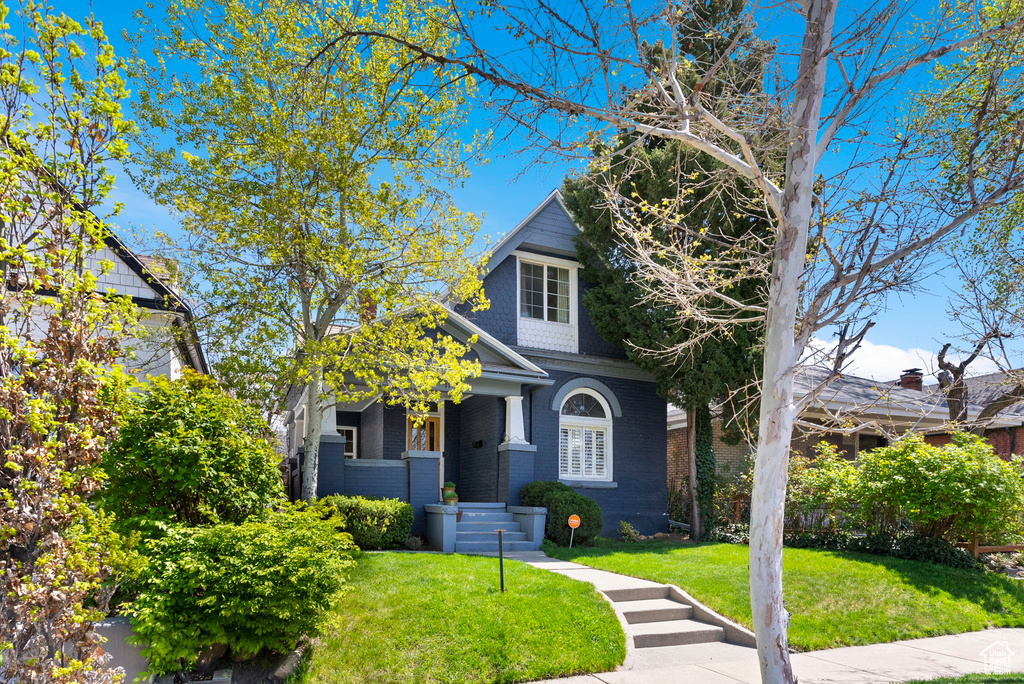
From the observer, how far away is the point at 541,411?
16.9 metres

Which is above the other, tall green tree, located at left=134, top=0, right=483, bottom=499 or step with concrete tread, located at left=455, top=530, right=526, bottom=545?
tall green tree, located at left=134, top=0, right=483, bottom=499

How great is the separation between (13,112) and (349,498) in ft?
33.0

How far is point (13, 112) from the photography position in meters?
4.39

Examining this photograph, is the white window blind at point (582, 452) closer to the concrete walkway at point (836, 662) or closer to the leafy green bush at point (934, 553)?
the leafy green bush at point (934, 553)

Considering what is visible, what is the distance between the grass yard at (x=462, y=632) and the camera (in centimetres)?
715

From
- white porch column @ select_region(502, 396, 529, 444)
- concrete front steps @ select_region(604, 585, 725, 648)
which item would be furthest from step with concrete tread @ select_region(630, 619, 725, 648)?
white porch column @ select_region(502, 396, 529, 444)

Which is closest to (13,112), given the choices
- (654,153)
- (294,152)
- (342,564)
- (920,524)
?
(342,564)

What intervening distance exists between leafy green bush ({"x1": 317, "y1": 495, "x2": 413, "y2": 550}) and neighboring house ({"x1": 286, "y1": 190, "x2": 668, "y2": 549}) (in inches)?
95.9

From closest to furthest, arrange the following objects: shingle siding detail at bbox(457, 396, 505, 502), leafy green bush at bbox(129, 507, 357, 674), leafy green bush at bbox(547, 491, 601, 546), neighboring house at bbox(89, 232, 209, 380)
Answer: leafy green bush at bbox(129, 507, 357, 674)
neighboring house at bbox(89, 232, 209, 380)
leafy green bush at bbox(547, 491, 601, 546)
shingle siding detail at bbox(457, 396, 505, 502)

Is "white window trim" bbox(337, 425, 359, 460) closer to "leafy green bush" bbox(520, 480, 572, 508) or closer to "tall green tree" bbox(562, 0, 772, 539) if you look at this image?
"leafy green bush" bbox(520, 480, 572, 508)

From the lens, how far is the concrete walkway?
25.0 feet

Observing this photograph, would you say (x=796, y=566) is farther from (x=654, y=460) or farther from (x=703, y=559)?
(x=654, y=460)

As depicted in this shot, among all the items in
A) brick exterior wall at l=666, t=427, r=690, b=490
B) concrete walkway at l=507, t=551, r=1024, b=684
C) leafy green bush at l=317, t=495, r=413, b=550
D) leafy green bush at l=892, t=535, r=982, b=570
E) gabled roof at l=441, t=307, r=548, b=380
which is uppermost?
gabled roof at l=441, t=307, r=548, b=380

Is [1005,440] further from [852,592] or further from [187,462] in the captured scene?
[187,462]
